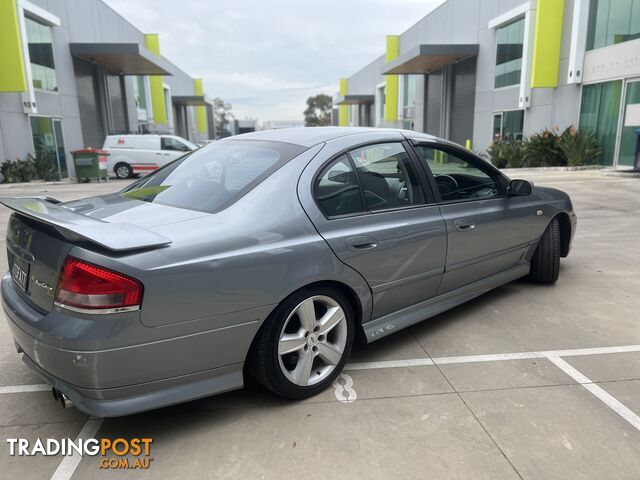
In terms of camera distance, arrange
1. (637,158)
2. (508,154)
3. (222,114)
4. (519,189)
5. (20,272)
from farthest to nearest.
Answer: (222,114) → (508,154) → (637,158) → (519,189) → (20,272)

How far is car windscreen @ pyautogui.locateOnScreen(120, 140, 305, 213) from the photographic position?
2.82 meters

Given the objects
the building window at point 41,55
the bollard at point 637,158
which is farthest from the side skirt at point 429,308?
the building window at point 41,55

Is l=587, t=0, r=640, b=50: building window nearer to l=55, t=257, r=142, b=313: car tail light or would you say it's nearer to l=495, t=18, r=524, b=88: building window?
l=495, t=18, r=524, b=88: building window

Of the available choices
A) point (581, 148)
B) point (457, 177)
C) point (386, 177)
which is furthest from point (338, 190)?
point (581, 148)

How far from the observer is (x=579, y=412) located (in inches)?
106

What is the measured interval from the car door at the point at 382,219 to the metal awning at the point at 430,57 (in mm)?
21183

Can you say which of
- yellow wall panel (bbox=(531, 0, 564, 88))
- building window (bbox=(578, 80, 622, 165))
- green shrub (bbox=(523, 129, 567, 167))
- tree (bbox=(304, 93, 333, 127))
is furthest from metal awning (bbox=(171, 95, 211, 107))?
tree (bbox=(304, 93, 333, 127))

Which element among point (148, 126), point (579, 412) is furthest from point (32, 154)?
point (579, 412)

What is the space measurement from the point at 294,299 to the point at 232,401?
74cm

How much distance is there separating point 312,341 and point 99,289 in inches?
46.0

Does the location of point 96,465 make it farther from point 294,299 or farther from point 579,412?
point 579,412

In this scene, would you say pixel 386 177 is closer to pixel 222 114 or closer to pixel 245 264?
pixel 245 264

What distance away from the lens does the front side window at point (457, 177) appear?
368cm

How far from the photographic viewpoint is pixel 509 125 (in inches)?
850
